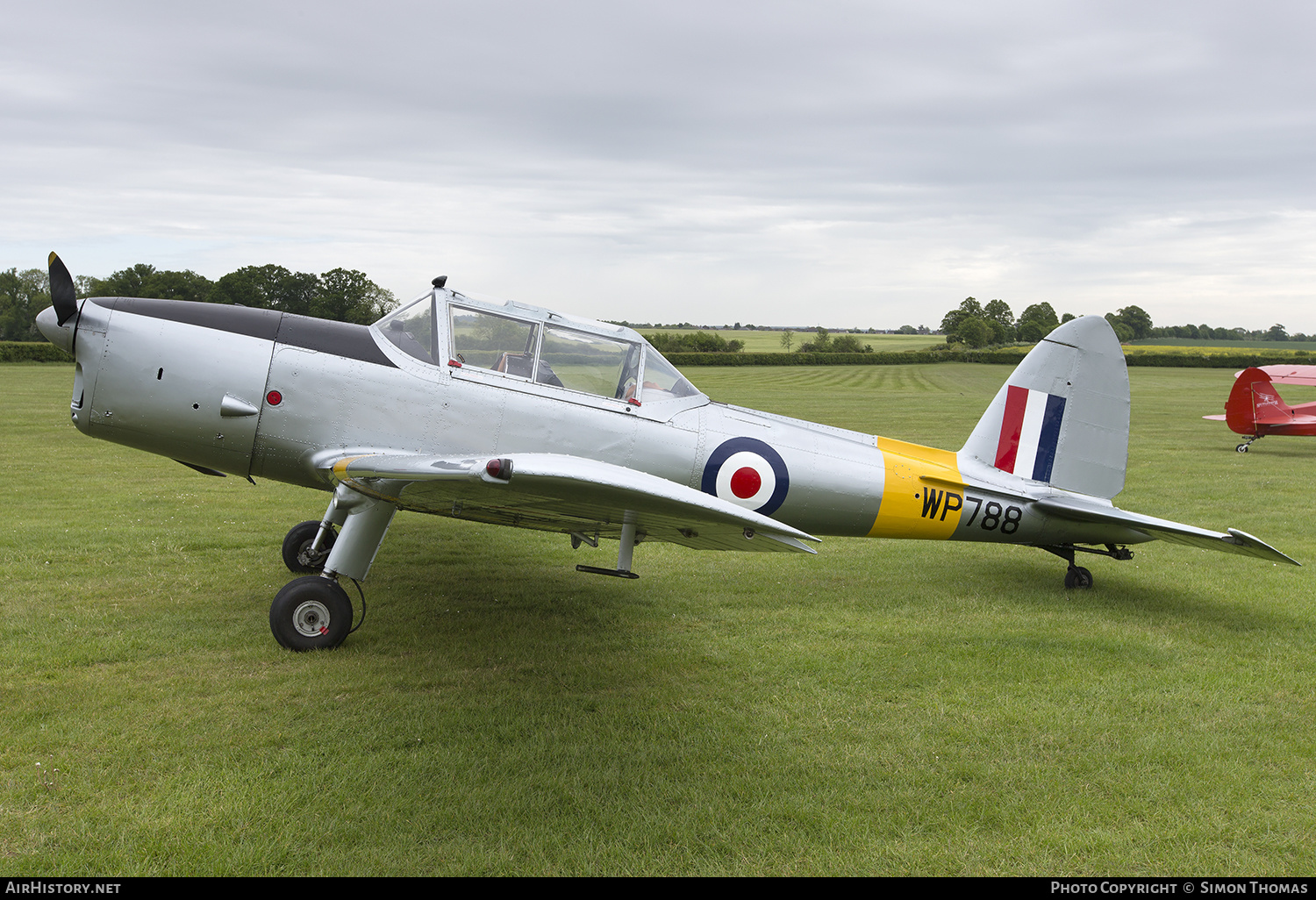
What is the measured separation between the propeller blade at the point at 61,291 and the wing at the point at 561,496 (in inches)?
76.7

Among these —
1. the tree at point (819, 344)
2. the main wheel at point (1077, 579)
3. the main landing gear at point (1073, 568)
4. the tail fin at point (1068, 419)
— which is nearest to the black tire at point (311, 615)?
the tail fin at point (1068, 419)

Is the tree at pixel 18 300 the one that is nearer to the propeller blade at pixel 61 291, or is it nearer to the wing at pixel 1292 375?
the propeller blade at pixel 61 291

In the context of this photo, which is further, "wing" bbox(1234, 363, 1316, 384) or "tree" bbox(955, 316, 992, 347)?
"tree" bbox(955, 316, 992, 347)

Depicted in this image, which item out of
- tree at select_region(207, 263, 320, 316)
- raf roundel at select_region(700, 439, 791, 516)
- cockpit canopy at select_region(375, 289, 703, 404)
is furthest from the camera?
tree at select_region(207, 263, 320, 316)

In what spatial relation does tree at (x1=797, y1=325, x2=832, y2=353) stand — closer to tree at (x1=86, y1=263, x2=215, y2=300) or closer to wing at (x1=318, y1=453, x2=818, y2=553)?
tree at (x1=86, y1=263, x2=215, y2=300)

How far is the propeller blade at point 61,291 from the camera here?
5316 mm

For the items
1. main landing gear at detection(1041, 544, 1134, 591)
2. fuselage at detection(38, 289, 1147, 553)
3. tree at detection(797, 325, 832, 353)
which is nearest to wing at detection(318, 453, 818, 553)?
fuselage at detection(38, 289, 1147, 553)

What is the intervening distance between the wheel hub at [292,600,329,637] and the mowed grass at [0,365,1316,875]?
257 millimetres

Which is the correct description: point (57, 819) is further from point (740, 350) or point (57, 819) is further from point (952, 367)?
point (740, 350)

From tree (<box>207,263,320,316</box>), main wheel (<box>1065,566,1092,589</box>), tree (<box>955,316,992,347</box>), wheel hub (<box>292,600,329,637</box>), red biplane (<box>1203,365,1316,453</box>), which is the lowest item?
wheel hub (<box>292,600,329,637</box>)

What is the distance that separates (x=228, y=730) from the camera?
4.26 m

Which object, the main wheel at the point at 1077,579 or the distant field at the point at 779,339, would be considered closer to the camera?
the main wheel at the point at 1077,579

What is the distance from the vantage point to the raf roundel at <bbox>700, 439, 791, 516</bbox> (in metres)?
6.16

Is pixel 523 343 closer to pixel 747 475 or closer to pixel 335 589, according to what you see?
pixel 747 475
